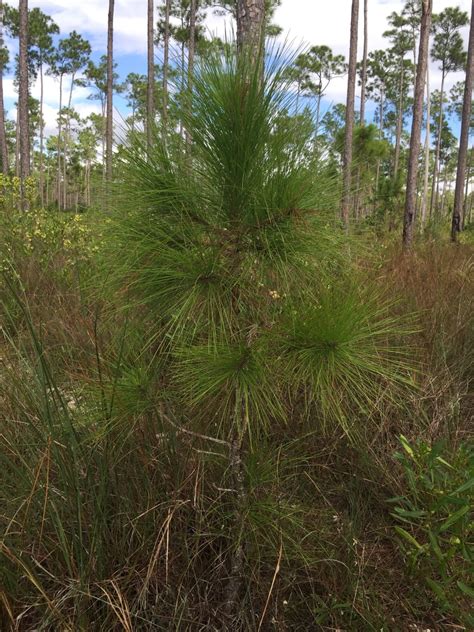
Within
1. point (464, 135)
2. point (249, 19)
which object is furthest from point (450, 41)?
point (249, 19)

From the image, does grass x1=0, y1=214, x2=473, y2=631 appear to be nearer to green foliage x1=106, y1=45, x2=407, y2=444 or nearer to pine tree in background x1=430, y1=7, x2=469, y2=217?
green foliage x1=106, y1=45, x2=407, y2=444

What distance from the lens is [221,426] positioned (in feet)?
5.35

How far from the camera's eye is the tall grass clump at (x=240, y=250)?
1.32 m

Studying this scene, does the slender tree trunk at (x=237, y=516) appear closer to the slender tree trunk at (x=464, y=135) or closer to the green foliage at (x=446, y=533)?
the green foliage at (x=446, y=533)

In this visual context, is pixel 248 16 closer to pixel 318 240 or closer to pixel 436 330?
pixel 318 240

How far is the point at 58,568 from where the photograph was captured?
1521 mm

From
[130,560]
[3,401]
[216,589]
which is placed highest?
[3,401]

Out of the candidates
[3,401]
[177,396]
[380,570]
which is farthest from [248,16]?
[380,570]

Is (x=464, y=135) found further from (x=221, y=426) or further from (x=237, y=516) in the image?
(x=237, y=516)

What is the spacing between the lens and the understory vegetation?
1.34 m

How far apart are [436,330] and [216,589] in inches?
81.5

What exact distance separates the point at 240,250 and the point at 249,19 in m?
1.00

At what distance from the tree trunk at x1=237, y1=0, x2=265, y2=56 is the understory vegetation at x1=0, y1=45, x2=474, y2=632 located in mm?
193

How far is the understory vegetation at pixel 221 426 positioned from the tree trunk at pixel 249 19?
0.19 metres
